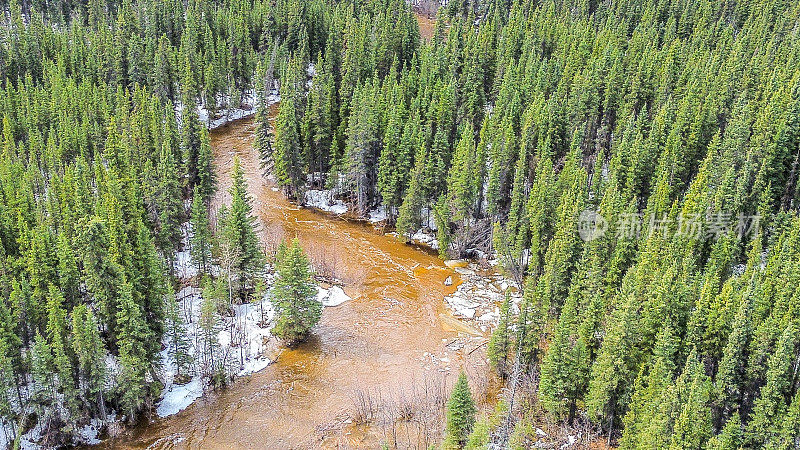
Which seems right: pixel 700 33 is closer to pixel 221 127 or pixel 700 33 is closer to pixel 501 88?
pixel 501 88

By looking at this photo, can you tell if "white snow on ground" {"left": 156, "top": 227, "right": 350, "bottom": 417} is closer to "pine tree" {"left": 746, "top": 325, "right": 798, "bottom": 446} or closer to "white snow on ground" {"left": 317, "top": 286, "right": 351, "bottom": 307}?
"white snow on ground" {"left": 317, "top": 286, "right": 351, "bottom": 307}

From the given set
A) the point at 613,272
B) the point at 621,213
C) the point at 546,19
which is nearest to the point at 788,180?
the point at 621,213

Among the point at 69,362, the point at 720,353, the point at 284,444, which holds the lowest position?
the point at 284,444

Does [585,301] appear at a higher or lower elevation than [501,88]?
lower

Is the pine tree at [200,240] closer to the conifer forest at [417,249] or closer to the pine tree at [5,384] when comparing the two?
the conifer forest at [417,249]

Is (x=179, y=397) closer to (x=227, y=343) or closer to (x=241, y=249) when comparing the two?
(x=227, y=343)

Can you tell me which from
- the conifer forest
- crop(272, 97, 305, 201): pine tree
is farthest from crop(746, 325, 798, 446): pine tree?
crop(272, 97, 305, 201): pine tree
